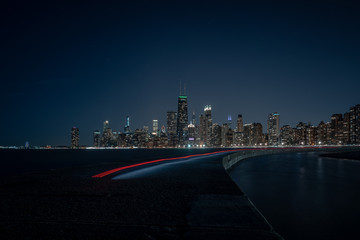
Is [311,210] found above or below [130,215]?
below

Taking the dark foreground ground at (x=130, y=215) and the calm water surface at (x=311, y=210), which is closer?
the dark foreground ground at (x=130, y=215)

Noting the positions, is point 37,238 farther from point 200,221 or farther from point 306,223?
point 306,223

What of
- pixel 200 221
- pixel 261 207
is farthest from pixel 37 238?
pixel 261 207

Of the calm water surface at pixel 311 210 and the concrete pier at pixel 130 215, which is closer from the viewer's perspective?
the concrete pier at pixel 130 215

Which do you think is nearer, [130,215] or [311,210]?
[130,215]

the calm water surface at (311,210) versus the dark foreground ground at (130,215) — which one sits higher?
the dark foreground ground at (130,215)

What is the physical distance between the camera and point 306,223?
9.60 m

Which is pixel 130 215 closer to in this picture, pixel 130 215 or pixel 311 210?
pixel 130 215

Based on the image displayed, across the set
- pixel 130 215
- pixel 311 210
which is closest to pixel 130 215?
pixel 130 215

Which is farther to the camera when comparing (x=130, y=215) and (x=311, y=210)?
(x=311, y=210)

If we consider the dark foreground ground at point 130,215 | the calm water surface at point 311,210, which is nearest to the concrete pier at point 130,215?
the dark foreground ground at point 130,215

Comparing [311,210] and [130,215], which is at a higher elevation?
[130,215]

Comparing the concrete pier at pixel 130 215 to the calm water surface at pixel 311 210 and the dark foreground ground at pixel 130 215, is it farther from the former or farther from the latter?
the calm water surface at pixel 311 210

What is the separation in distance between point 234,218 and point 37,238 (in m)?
4.25
